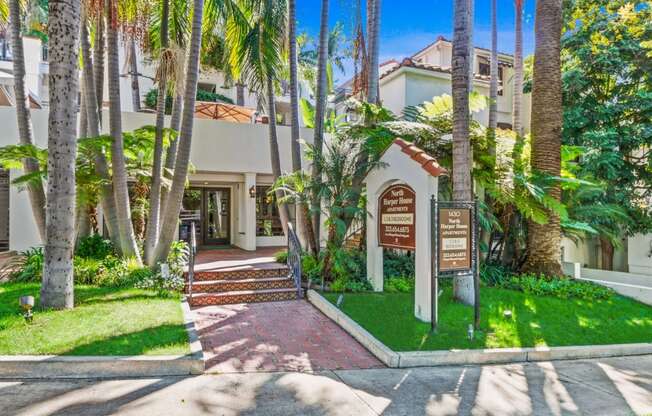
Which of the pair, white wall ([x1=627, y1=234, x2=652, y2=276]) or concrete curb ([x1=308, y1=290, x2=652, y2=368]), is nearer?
concrete curb ([x1=308, y1=290, x2=652, y2=368])

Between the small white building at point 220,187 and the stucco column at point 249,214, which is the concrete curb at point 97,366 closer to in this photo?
the small white building at point 220,187

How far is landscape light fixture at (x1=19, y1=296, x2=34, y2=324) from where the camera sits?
247 inches

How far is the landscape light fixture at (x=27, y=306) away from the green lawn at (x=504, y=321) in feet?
16.8

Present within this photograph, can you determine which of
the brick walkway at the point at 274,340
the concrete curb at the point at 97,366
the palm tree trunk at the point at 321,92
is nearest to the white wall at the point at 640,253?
the palm tree trunk at the point at 321,92

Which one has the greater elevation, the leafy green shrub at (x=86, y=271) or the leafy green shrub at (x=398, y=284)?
the leafy green shrub at (x=86, y=271)

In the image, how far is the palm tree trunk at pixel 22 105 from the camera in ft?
31.9

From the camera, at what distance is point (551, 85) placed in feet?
34.9

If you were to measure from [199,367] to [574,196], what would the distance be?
1017 centimetres

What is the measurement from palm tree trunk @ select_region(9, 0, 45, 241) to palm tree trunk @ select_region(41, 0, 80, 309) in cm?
361

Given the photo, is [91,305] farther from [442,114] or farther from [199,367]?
[442,114]

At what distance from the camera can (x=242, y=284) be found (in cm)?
985

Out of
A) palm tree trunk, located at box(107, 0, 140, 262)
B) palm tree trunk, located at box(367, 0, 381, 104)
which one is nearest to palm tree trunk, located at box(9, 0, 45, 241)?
palm tree trunk, located at box(107, 0, 140, 262)

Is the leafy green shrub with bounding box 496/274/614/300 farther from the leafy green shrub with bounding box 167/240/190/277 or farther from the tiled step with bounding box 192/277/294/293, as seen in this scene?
the leafy green shrub with bounding box 167/240/190/277

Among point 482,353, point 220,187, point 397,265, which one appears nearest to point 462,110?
point 397,265
